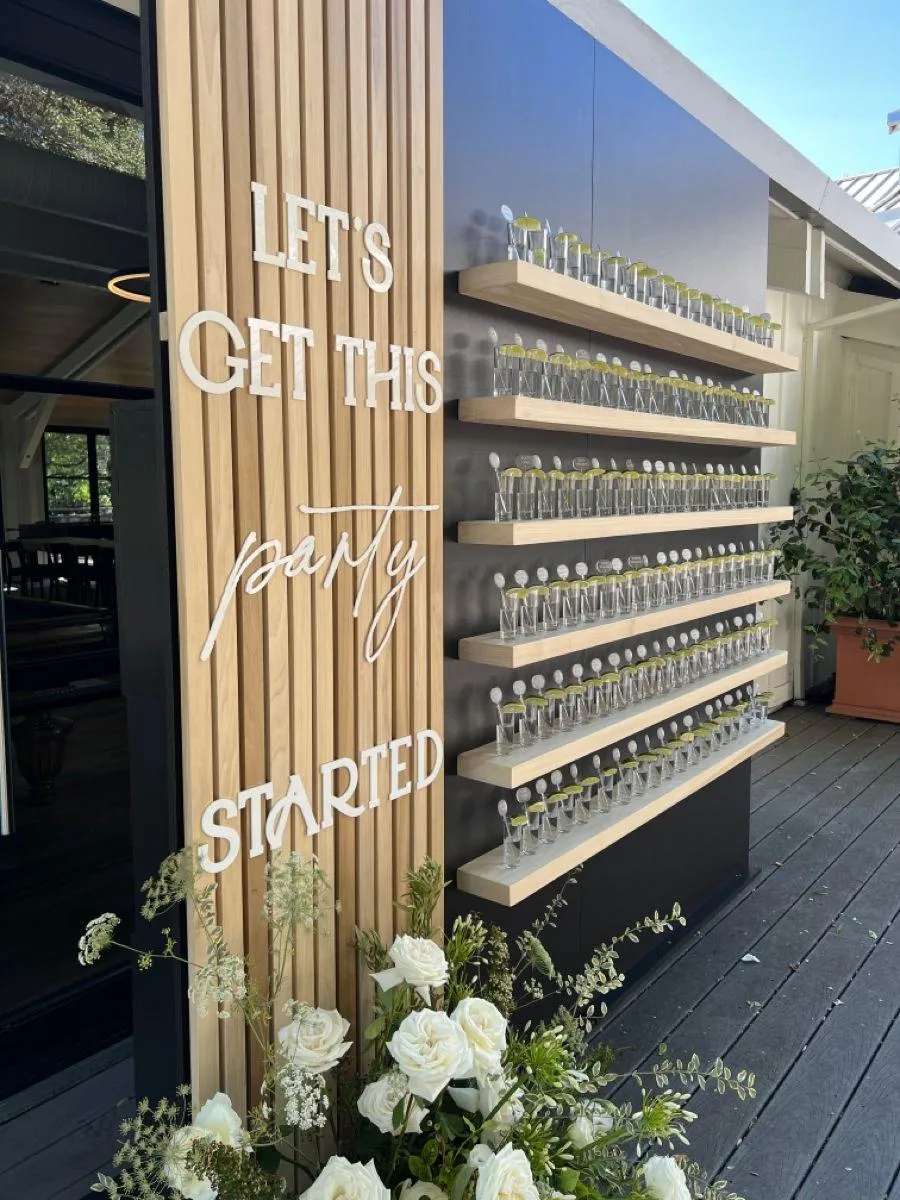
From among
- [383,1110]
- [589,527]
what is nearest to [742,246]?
[589,527]

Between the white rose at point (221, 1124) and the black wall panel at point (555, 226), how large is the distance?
1009mm

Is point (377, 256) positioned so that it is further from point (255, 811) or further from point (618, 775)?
point (618, 775)

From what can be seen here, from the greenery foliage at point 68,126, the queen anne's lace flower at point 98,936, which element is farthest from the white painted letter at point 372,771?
the greenery foliage at point 68,126

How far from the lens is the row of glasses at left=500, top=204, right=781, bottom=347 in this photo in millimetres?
2398

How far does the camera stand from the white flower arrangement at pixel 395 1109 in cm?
137

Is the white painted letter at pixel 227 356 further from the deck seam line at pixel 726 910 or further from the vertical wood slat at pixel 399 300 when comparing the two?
the deck seam line at pixel 726 910

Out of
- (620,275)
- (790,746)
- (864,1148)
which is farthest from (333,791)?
(790,746)

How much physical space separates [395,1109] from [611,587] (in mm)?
1655

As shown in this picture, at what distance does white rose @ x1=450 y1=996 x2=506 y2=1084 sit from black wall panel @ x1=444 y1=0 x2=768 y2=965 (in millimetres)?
753

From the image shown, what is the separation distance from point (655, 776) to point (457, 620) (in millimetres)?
1155

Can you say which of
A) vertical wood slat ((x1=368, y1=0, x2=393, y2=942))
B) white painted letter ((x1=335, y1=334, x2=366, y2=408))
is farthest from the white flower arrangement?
white painted letter ((x1=335, y1=334, x2=366, y2=408))

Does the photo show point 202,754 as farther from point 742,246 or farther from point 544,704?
point 742,246

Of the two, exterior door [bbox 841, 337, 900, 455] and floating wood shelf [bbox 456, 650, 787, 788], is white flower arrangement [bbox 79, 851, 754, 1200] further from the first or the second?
exterior door [bbox 841, 337, 900, 455]

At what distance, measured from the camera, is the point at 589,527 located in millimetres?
2547
